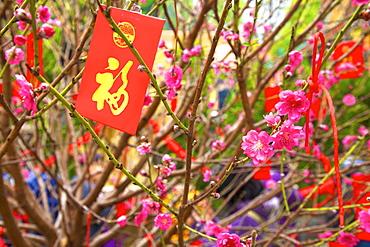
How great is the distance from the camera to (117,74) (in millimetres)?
585

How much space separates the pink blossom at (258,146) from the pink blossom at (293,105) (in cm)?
5

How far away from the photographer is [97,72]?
585 mm

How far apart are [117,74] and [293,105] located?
12.0 inches

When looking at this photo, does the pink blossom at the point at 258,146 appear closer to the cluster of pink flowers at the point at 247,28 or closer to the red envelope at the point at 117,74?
the red envelope at the point at 117,74

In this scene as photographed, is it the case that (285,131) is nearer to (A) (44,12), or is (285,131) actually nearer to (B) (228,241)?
(B) (228,241)

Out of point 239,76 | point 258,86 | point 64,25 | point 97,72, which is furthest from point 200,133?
point 97,72

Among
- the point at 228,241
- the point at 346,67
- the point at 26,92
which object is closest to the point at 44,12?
the point at 26,92

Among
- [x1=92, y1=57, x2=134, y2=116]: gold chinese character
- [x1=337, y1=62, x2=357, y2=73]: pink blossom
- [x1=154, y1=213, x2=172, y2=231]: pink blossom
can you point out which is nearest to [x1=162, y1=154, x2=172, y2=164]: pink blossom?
[x1=154, y1=213, x2=172, y2=231]: pink blossom

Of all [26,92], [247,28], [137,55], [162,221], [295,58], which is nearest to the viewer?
[137,55]

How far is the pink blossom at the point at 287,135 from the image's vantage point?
19.7 inches

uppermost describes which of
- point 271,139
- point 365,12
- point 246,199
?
point 365,12

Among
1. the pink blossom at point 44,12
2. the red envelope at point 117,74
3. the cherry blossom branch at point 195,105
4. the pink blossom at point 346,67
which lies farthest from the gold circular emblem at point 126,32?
the pink blossom at point 346,67

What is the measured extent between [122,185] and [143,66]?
1.03 meters

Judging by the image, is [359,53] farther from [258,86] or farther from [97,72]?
[97,72]
